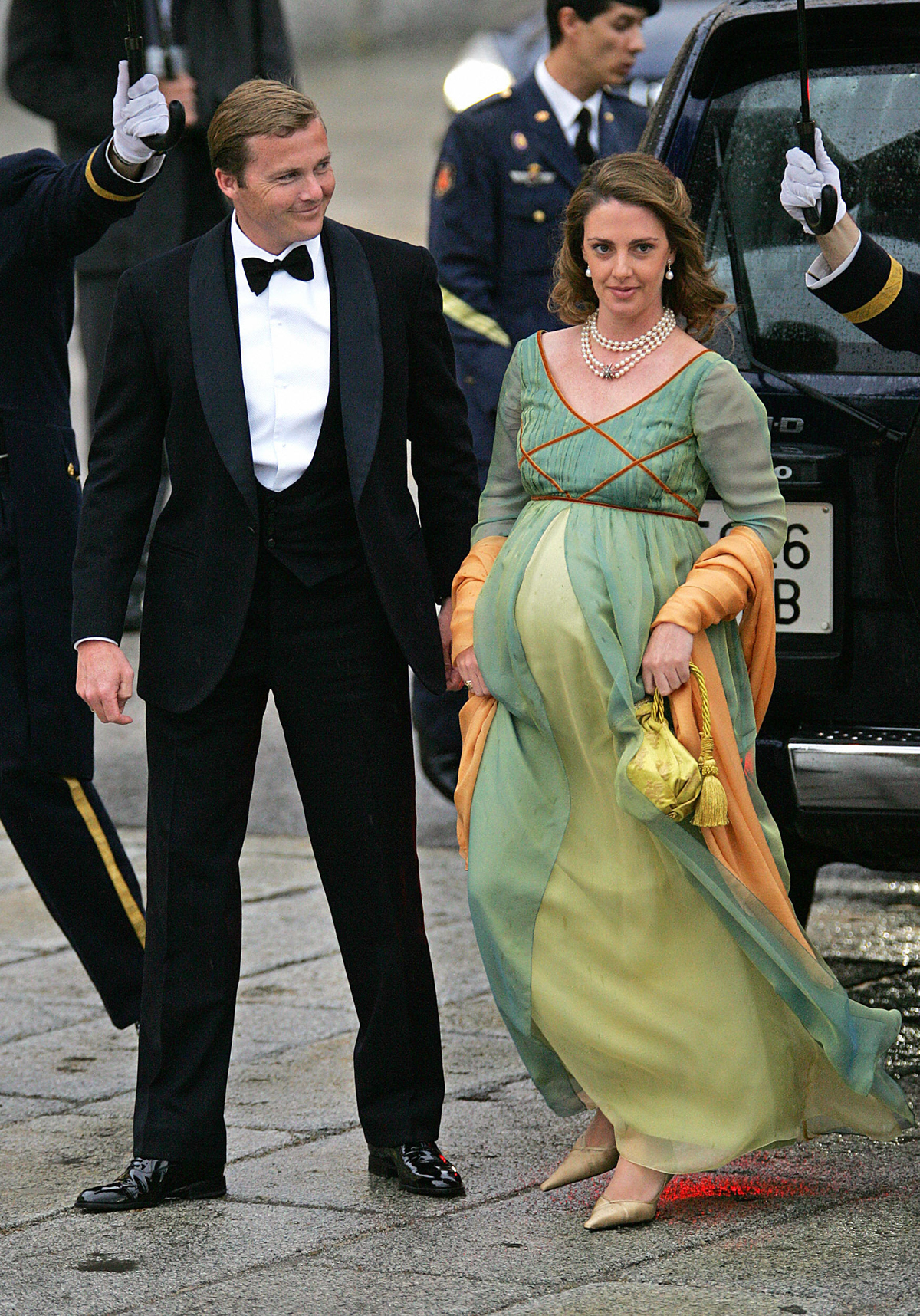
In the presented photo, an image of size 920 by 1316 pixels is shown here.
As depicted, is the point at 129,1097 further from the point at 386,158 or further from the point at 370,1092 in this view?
the point at 386,158

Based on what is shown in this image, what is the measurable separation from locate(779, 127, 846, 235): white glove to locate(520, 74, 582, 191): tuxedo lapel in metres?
2.24

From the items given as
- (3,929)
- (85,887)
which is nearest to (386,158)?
(3,929)

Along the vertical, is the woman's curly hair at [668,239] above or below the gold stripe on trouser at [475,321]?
above

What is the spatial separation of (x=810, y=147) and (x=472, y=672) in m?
1.15

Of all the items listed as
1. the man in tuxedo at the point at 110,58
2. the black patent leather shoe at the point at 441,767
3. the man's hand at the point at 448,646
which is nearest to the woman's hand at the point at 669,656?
the man's hand at the point at 448,646

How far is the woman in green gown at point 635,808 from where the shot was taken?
151 inches

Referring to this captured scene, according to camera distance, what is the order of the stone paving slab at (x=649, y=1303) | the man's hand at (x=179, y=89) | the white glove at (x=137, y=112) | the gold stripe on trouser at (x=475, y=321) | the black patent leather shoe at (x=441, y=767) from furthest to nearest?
the black patent leather shoe at (x=441, y=767), the gold stripe on trouser at (x=475, y=321), the man's hand at (x=179, y=89), the white glove at (x=137, y=112), the stone paving slab at (x=649, y=1303)

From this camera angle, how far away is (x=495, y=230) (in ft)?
20.6

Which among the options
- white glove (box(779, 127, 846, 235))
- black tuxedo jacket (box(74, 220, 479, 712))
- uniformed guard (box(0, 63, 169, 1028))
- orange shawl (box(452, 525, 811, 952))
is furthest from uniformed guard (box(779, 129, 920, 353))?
uniformed guard (box(0, 63, 169, 1028))

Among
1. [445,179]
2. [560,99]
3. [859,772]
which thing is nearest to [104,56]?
[445,179]

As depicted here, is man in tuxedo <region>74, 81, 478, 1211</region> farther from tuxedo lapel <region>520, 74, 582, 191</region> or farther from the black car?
tuxedo lapel <region>520, 74, 582, 191</region>

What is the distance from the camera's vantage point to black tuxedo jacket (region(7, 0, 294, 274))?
7.17m

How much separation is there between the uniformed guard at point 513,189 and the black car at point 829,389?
5.35 feet

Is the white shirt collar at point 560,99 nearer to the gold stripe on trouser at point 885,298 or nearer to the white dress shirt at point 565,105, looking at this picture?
the white dress shirt at point 565,105
